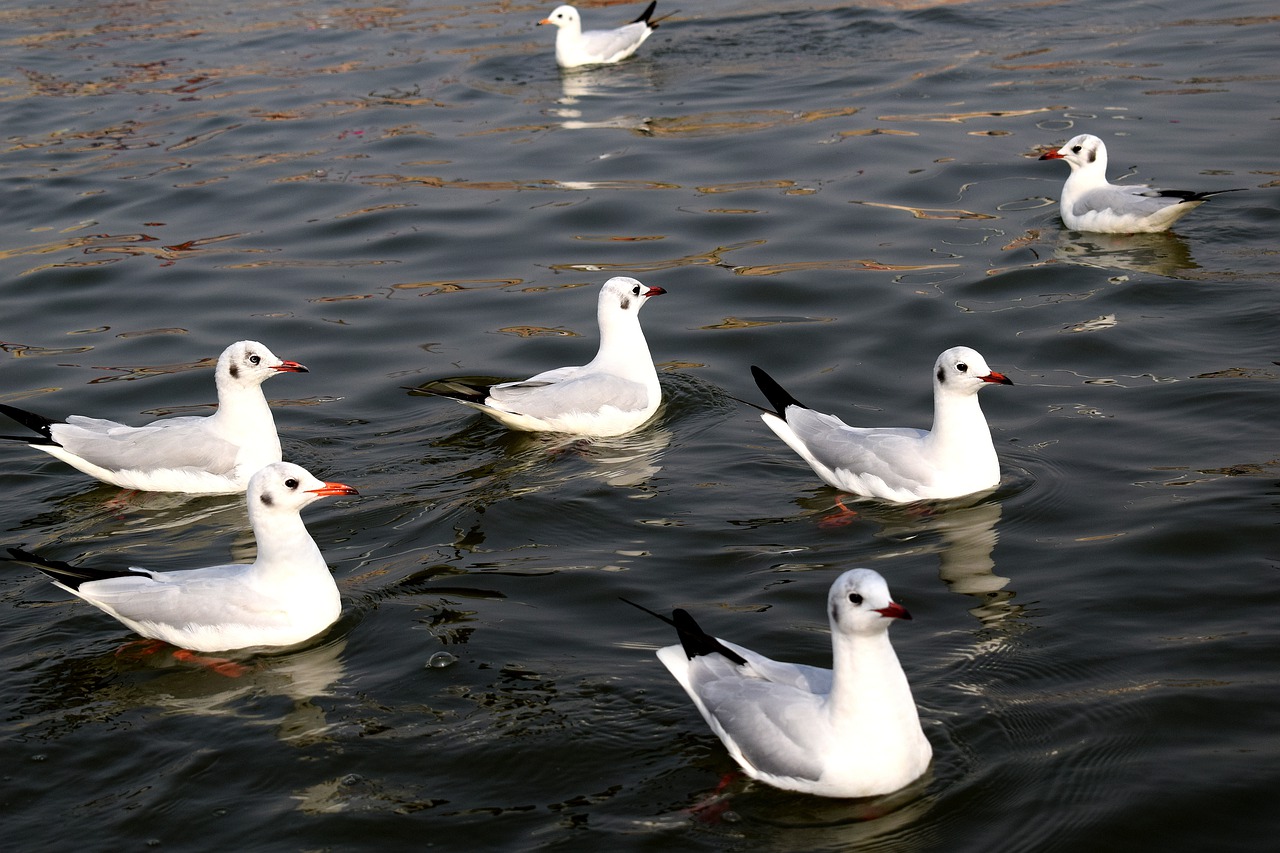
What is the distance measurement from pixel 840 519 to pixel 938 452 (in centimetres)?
72

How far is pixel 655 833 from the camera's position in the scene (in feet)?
19.8

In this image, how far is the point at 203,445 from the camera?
997cm

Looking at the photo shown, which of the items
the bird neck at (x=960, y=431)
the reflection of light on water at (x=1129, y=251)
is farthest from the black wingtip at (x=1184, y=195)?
the bird neck at (x=960, y=431)

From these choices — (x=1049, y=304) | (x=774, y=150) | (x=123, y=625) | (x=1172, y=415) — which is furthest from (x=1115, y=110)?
(x=123, y=625)

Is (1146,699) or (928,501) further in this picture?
(928,501)

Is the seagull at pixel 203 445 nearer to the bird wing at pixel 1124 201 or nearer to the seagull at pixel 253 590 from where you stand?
the seagull at pixel 253 590

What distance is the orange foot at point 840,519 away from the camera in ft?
29.1

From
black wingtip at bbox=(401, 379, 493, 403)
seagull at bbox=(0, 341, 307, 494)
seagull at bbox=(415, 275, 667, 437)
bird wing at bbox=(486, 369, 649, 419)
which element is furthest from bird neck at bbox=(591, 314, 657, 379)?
seagull at bbox=(0, 341, 307, 494)

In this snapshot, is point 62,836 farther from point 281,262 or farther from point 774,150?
point 774,150

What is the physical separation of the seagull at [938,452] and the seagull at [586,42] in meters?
13.3

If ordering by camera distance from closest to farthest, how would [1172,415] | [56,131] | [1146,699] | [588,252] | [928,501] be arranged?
[1146,699] → [928,501] → [1172,415] → [588,252] → [56,131]

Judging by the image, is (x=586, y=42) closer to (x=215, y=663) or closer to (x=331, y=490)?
(x=331, y=490)

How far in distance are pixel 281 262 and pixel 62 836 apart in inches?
362

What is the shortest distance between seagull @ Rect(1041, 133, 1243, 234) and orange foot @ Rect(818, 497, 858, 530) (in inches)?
222
